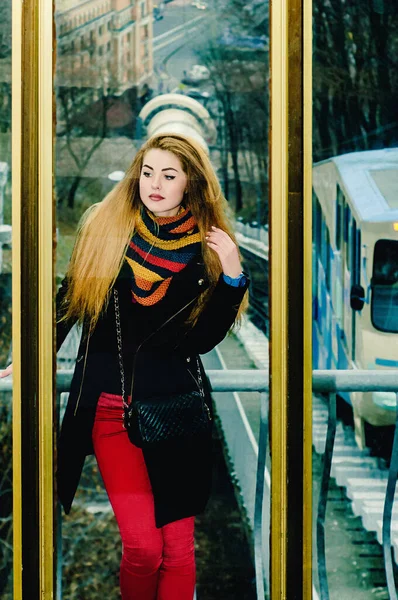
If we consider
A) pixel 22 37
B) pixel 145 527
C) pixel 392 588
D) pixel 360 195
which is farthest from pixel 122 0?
pixel 392 588

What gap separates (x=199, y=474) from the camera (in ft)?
7.62

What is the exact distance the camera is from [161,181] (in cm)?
226

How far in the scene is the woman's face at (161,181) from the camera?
2.26 m

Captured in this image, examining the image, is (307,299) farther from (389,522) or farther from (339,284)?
(389,522)

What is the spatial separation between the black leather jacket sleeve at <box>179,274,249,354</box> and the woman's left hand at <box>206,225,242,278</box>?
40mm

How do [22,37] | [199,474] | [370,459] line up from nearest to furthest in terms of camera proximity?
[22,37] < [199,474] < [370,459]

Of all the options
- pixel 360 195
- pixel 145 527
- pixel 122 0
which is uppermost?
pixel 122 0

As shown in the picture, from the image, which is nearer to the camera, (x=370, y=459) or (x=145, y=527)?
(x=145, y=527)

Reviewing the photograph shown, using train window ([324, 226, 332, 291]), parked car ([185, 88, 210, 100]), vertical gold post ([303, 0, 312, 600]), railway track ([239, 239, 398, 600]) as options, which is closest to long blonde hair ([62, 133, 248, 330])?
parked car ([185, 88, 210, 100])

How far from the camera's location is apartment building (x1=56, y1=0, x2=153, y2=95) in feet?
7.31

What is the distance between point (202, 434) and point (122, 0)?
1.42 m

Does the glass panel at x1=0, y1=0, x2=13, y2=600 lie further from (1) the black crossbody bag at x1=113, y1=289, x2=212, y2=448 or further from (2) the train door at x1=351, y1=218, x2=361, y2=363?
(2) the train door at x1=351, y1=218, x2=361, y2=363

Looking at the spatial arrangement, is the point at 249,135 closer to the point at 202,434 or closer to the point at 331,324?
the point at 331,324

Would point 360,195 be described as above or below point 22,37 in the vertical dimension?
below
